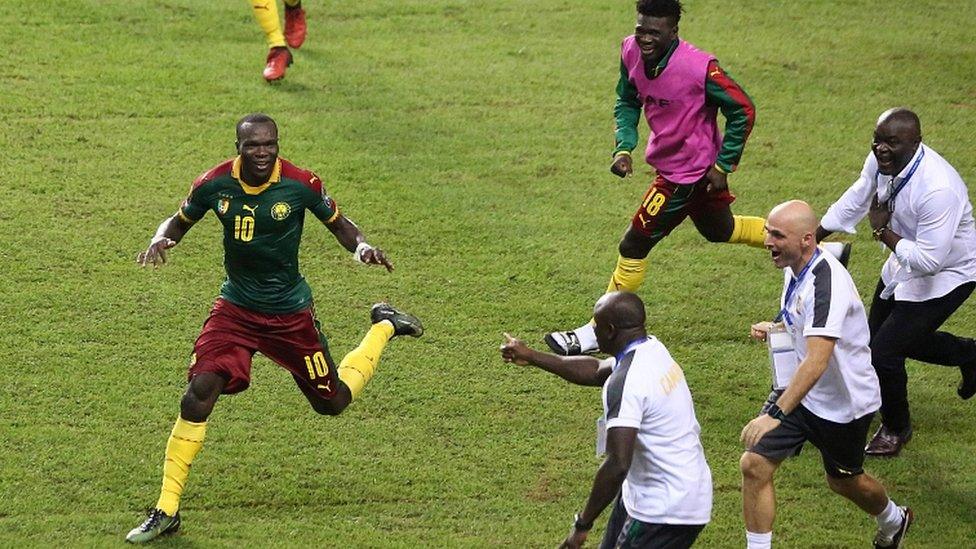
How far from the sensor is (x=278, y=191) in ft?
25.8

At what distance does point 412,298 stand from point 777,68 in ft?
18.9

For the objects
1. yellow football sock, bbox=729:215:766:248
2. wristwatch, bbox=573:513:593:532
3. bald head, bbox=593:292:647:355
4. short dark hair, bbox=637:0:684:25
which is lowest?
wristwatch, bbox=573:513:593:532

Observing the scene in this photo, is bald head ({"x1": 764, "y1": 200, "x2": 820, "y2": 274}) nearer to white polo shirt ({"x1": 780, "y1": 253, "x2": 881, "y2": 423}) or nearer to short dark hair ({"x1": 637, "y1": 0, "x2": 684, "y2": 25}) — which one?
white polo shirt ({"x1": 780, "y1": 253, "x2": 881, "y2": 423})

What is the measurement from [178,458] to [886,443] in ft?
13.7

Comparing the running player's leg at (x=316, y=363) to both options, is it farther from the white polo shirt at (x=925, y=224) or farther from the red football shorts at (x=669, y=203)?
the white polo shirt at (x=925, y=224)

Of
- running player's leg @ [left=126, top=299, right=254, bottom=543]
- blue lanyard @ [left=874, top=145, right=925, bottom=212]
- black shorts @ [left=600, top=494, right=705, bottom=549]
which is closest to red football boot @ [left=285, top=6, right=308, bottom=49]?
running player's leg @ [left=126, top=299, right=254, bottom=543]

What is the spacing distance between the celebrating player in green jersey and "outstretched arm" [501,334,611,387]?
4.32ft

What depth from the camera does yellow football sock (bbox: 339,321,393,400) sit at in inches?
340

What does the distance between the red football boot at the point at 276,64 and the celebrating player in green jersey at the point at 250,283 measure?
228 inches

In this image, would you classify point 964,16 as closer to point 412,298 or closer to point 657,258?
point 657,258

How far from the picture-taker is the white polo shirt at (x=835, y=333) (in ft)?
23.0

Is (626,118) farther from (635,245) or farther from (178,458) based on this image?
(178,458)

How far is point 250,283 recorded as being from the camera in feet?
26.3

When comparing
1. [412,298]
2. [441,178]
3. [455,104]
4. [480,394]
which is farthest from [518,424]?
[455,104]
